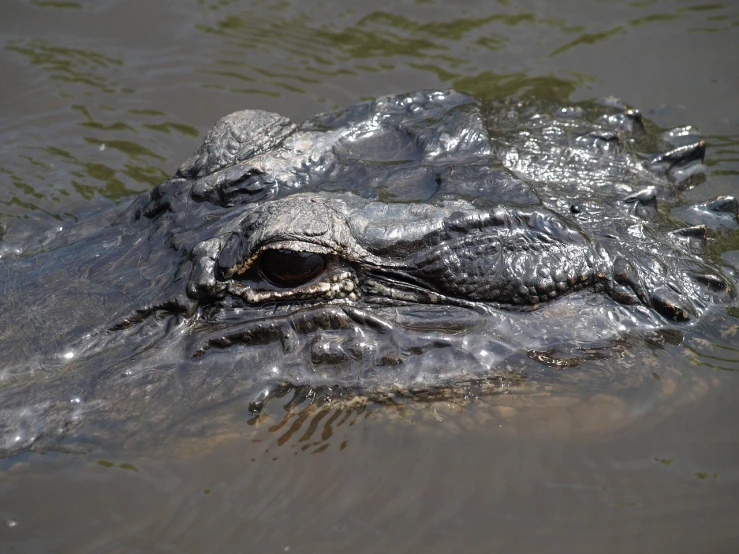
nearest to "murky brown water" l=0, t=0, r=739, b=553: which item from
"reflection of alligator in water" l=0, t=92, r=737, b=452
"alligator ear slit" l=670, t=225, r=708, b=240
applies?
"reflection of alligator in water" l=0, t=92, r=737, b=452

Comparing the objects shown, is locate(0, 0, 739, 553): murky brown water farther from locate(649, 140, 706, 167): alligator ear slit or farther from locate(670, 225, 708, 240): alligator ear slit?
locate(670, 225, 708, 240): alligator ear slit

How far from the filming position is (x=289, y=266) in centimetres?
333

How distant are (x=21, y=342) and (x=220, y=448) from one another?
41.2 inches

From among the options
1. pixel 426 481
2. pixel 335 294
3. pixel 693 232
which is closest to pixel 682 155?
pixel 693 232

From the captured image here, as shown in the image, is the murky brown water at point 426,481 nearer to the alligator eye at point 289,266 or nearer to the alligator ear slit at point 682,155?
the alligator ear slit at point 682,155

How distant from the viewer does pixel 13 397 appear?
124 inches

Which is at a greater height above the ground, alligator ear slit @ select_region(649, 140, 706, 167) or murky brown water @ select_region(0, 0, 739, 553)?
alligator ear slit @ select_region(649, 140, 706, 167)

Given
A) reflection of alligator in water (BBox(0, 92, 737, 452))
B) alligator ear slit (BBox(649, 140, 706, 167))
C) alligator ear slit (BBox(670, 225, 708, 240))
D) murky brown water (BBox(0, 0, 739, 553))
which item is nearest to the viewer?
murky brown water (BBox(0, 0, 739, 553))

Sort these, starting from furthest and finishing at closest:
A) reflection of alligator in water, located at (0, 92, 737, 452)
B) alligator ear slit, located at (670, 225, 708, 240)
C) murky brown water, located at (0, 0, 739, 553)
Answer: alligator ear slit, located at (670, 225, 708, 240), reflection of alligator in water, located at (0, 92, 737, 452), murky brown water, located at (0, 0, 739, 553)

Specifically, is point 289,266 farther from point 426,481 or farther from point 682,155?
point 682,155

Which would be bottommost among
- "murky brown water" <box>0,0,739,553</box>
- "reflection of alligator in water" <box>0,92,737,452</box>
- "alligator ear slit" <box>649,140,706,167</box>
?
"murky brown water" <box>0,0,739,553</box>

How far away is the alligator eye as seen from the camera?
3289 millimetres

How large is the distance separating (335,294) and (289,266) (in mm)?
256

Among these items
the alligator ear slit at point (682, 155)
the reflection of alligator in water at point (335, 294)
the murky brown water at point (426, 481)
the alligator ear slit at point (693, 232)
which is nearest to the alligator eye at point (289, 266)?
the reflection of alligator in water at point (335, 294)
